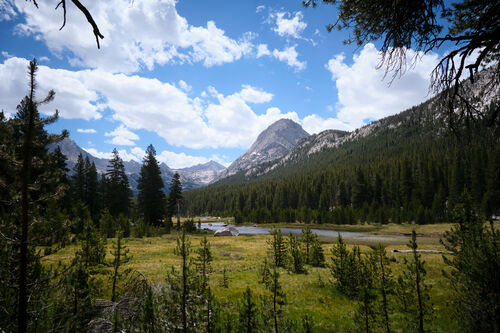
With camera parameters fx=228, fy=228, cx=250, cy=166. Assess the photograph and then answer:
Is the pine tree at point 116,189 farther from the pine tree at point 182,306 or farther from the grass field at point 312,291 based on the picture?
the pine tree at point 182,306

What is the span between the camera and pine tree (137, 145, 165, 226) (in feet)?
161

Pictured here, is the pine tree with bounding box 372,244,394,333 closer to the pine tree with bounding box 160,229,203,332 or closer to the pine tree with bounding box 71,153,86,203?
the pine tree with bounding box 160,229,203,332

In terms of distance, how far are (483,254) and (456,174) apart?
92596 mm

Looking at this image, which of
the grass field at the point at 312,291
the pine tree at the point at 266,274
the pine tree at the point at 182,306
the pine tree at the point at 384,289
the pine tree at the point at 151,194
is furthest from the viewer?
the pine tree at the point at 151,194

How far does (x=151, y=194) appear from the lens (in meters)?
49.0

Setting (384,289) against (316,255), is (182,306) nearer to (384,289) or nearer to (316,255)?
(384,289)

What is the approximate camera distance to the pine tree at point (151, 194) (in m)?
49.0

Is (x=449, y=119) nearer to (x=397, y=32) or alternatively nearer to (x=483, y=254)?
(x=397, y=32)

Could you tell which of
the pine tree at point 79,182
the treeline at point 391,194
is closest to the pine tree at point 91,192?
the pine tree at point 79,182

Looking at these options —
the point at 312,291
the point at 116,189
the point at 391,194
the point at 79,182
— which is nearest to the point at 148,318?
the point at 312,291

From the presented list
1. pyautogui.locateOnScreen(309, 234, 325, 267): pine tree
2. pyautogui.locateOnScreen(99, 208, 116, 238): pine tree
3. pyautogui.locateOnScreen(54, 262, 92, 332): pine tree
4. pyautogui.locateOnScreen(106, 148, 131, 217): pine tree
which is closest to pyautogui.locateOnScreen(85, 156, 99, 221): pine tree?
pyautogui.locateOnScreen(106, 148, 131, 217): pine tree

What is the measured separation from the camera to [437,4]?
5551 mm

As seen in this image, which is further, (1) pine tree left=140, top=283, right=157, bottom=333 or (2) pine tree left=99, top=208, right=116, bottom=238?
(2) pine tree left=99, top=208, right=116, bottom=238

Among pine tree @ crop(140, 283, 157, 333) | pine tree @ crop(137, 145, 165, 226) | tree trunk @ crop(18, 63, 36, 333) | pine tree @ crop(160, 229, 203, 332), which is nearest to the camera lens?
tree trunk @ crop(18, 63, 36, 333)
